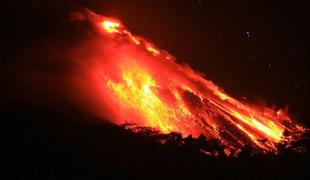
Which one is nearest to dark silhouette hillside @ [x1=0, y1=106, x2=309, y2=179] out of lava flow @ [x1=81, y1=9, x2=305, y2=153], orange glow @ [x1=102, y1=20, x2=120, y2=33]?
lava flow @ [x1=81, y1=9, x2=305, y2=153]

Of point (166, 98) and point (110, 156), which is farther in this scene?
point (166, 98)

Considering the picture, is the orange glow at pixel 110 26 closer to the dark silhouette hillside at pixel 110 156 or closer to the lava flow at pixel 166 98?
the lava flow at pixel 166 98

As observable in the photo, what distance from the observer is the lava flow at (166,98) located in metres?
14.0

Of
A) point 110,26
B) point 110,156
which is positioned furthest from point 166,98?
point 110,156

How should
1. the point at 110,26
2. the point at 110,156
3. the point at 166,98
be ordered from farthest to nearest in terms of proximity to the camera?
the point at 110,26 < the point at 166,98 < the point at 110,156

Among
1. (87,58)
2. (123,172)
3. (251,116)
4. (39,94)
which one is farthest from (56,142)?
(251,116)

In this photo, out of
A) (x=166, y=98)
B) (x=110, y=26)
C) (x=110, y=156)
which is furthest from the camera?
(x=110, y=26)

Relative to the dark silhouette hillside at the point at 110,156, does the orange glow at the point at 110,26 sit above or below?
above

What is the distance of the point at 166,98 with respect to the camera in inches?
573

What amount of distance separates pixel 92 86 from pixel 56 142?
514 centimetres

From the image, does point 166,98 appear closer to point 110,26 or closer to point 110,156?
point 110,26

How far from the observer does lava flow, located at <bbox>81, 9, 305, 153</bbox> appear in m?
14.0

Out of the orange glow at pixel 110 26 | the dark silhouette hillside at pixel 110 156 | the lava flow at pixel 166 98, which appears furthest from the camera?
the orange glow at pixel 110 26

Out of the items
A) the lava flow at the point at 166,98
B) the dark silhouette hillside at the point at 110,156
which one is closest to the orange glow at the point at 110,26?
the lava flow at the point at 166,98
